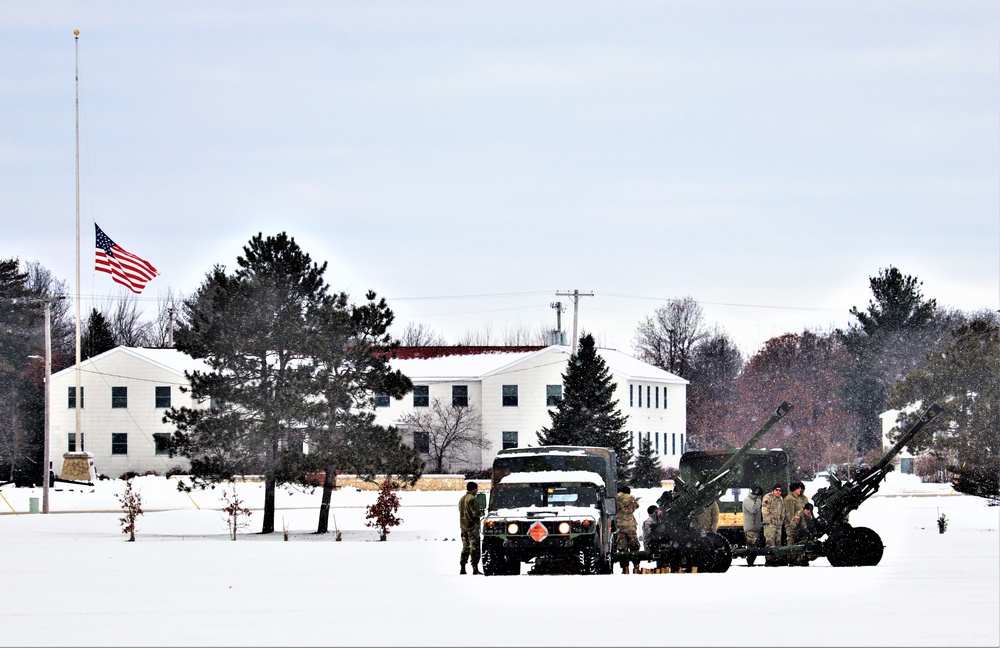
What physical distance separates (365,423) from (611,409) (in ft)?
87.9

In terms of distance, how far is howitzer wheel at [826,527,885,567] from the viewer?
2542cm

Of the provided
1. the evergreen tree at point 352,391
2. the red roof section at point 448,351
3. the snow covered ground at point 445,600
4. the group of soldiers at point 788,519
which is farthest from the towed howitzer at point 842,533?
the red roof section at point 448,351

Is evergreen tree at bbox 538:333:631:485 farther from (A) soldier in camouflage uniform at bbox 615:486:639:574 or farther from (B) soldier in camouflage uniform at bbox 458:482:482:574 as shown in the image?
(B) soldier in camouflage uniform at bbox 458:482:482:574

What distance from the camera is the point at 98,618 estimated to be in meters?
17.3

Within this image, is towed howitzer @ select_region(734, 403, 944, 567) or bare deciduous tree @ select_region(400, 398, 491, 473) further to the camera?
bare deciduous tree @ select_region(400, 398, 491, 473)

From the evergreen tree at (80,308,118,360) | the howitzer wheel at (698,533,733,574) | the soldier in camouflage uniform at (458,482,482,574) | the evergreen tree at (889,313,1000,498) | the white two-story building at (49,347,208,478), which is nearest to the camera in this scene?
the howitzer wheel at (698,533,733,574)

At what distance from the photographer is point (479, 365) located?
280 feet

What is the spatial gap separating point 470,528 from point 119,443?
59017 mm

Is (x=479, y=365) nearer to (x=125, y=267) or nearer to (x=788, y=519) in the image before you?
(x=125, y=267)

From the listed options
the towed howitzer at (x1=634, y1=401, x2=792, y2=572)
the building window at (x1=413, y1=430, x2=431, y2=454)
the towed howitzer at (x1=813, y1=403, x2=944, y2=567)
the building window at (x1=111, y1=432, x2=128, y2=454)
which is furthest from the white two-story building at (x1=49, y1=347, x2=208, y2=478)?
the towed howitzer at (x1=813, y1=403, x2=944, y2=567)

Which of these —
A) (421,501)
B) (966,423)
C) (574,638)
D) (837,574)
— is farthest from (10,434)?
(574,638)

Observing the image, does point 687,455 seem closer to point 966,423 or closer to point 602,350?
point 966,423

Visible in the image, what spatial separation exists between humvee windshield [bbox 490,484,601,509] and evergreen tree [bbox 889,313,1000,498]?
22.9 meters

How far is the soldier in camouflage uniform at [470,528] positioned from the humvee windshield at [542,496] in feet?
1.18
